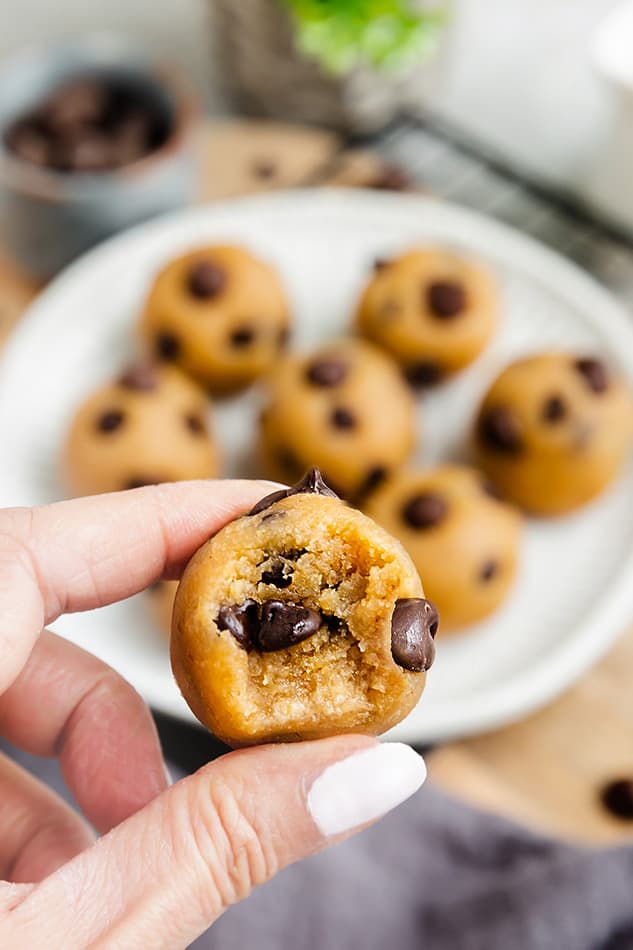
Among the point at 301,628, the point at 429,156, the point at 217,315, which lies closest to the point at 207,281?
the point at 217,315

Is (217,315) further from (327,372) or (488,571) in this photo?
(488,571)

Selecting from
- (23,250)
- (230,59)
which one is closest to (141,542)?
(23,250)

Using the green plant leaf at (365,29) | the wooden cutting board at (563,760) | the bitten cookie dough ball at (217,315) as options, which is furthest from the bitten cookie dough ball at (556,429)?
the green plant leaf at (365,29)

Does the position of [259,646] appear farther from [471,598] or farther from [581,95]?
[581,95]

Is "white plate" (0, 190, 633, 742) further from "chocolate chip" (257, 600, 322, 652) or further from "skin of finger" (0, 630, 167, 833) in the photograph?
"chocolate chip" (257, 600, 322, 652)

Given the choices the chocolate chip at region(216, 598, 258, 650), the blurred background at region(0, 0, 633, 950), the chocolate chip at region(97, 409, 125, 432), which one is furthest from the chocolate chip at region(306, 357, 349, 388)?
the chocolate chip at region(216, 598, 258, 650)

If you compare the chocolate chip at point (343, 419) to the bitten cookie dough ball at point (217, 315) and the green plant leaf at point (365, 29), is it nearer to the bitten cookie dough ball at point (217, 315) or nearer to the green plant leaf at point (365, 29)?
the bitten cookie dough ball at point (217, 315)
